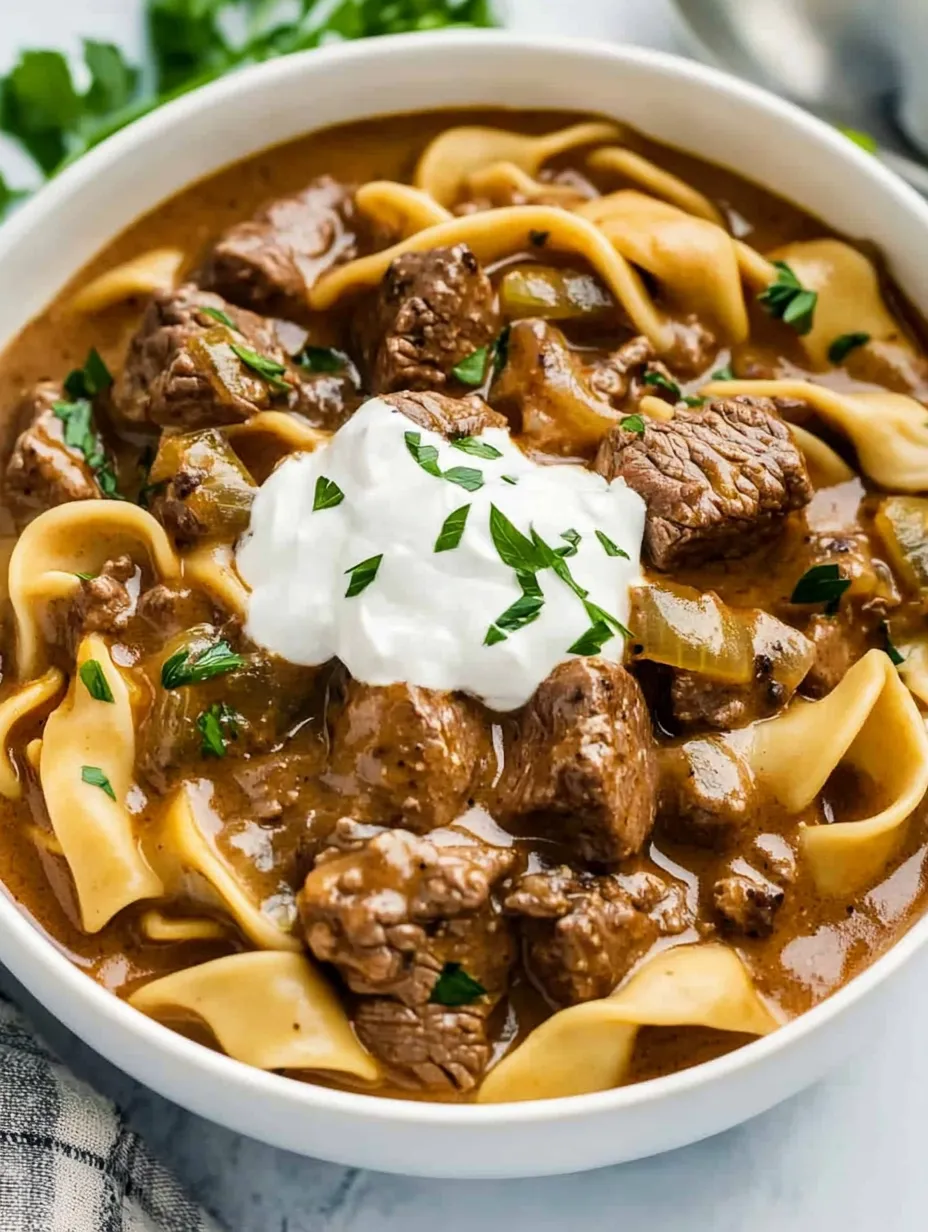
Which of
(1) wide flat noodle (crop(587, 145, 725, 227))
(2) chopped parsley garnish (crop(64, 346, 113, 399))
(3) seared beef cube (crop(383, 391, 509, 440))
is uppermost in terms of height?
(1) wide flat noodle (crop(587, 145, 725, 227))

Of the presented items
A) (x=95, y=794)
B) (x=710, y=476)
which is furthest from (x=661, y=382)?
(x=95, y=794)

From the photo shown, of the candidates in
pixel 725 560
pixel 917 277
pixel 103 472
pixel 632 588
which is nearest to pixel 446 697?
pixel 632 588

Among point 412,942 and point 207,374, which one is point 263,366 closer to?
point 207,374

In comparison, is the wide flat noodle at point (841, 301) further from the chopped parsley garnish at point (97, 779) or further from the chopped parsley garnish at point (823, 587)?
the chopped parsley garnish at point (97, 779)

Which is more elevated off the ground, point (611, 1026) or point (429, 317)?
point (429, 317)

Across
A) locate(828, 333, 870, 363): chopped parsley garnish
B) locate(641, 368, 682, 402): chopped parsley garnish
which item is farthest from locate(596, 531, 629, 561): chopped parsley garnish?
locate(828, 333, 870, 363): chopped parsley garnish

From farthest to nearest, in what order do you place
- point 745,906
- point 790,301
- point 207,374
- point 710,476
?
point 790,301 → point 207,374 → point 710,476 → point 745,906

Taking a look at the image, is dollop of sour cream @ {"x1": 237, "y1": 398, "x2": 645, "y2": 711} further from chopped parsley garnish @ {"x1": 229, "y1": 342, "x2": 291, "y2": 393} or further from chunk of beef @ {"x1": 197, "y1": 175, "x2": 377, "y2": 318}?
chunk of beef @ {"x1": 197, "y1": 175, "x2": 377, "y2": 318}
